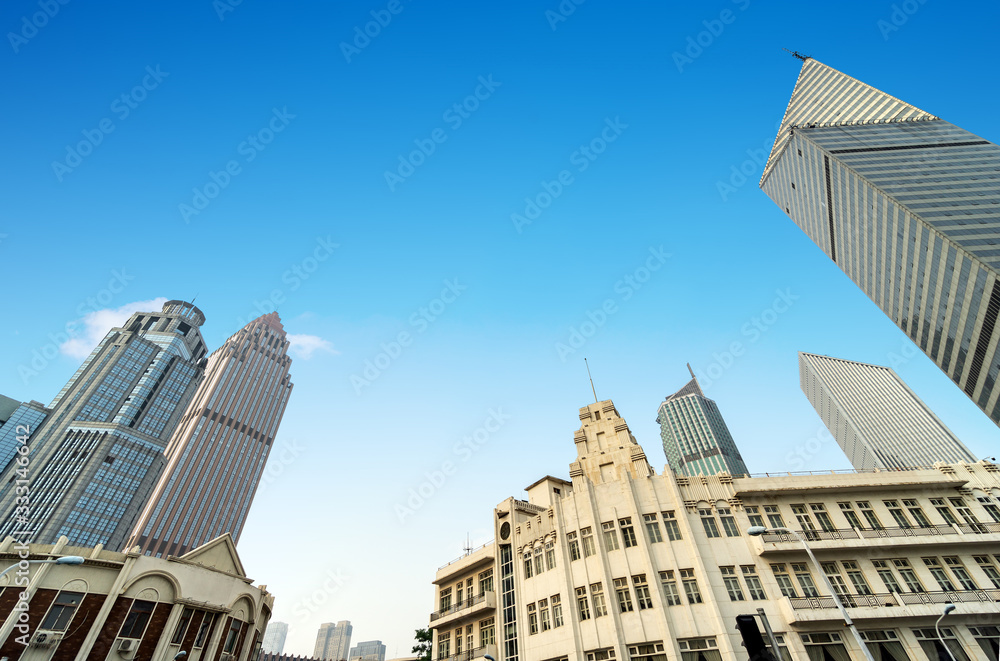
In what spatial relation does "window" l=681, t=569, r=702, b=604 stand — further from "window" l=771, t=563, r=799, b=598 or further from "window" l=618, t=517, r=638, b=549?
"window" l=771, t=563, r=799, b=598

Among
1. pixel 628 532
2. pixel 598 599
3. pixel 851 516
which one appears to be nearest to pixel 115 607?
pixel 598 599

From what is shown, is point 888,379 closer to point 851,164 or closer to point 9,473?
point 851,164

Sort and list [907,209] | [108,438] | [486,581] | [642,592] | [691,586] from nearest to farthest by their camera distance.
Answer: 1. [691,586]
2. [642,592]
3. [486,581]
4. [907,209]
5. [108,438]

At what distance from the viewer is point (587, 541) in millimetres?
36438

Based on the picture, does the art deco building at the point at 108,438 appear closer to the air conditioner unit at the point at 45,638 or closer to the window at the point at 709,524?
the air conditioner unit at the point at 45,638

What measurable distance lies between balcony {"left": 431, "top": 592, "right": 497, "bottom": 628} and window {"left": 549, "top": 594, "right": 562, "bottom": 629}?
725 cm

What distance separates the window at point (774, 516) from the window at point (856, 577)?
3.93 metres

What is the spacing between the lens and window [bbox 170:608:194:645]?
97.2ft

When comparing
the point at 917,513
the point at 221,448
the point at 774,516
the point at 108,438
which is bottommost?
the point at 917,513

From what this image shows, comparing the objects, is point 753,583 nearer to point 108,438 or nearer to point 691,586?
point 691,586

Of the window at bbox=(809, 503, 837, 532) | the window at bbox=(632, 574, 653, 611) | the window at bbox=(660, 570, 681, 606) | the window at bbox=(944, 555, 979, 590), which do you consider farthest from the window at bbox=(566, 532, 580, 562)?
Answer: the window at bbox=(944, 555, 979, 590)

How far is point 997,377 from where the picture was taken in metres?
74.9

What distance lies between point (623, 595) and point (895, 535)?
718 inches

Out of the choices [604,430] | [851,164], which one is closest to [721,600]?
[604,430]
